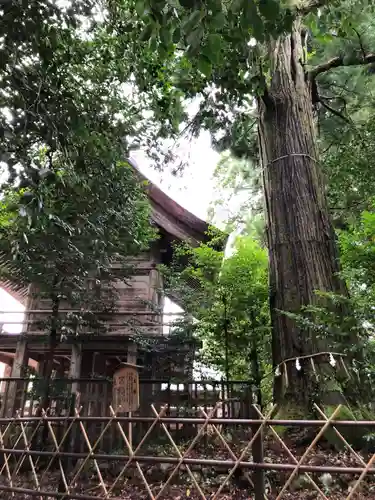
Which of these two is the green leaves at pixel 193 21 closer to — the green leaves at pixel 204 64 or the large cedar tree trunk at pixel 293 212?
the green leaves at pixel 204 64

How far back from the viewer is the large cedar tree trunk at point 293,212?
13.1ft

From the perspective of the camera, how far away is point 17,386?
7.91m

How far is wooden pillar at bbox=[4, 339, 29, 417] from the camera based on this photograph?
770cm

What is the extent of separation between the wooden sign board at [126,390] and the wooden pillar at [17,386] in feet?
12.4

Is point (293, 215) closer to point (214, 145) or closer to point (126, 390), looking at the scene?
point (126, 390)

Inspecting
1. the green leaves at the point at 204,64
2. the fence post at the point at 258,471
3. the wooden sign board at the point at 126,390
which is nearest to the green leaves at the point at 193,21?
the green leaves at the point at 204,64

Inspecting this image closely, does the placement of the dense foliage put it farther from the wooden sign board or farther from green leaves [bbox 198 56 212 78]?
the wooden sign board

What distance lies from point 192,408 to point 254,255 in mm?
2599

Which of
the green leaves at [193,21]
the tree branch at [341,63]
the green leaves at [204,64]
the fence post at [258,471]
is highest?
the tree branch at [341,63]

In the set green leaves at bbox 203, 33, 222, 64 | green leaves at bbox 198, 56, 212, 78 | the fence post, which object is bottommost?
the fence post

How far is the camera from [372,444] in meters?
3.10

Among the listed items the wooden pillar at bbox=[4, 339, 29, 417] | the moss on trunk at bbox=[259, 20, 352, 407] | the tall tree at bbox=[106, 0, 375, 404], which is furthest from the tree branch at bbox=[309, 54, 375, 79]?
the wooden pillar at bbox=[4, 339, 29, 417]

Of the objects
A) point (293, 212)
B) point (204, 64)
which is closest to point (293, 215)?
point (293, 212)

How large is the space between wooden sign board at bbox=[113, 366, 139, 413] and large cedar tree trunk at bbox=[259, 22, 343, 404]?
148 centimetres
